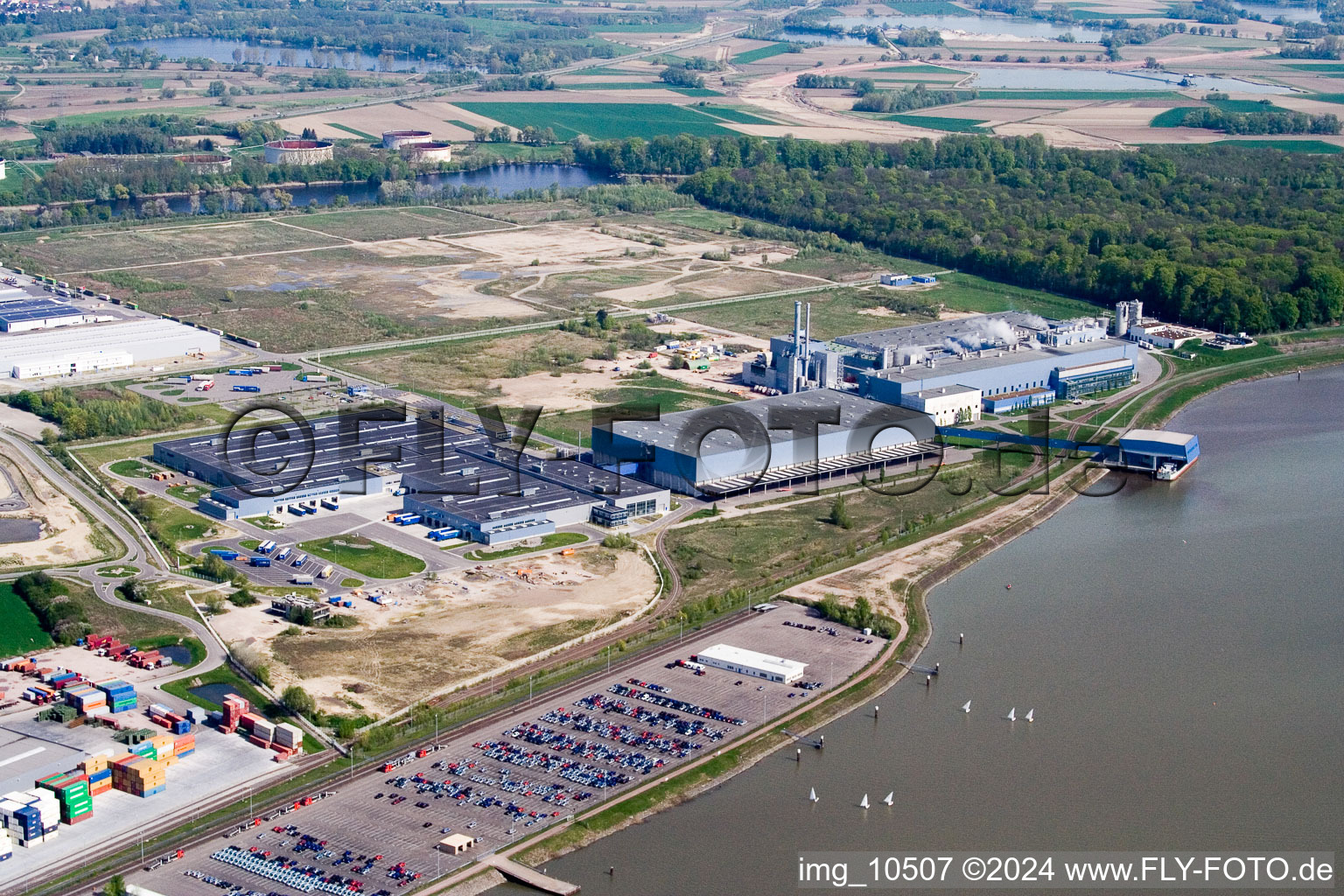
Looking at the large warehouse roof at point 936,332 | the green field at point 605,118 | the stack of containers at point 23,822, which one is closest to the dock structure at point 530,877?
the stack of containers at point 23,822

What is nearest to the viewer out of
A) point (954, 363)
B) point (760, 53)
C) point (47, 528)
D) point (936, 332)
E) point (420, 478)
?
point (47, 528)

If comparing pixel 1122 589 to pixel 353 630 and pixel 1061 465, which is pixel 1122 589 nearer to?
pixel 1061 465

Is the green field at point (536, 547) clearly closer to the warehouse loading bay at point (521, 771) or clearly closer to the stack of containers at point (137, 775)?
the warehouse loading bay at point (521, 771)

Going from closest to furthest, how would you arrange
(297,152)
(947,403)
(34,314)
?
1. (947,403)
2. (34,314)
3. (297,152)

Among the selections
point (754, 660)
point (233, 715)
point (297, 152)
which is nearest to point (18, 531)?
point (233, 715)

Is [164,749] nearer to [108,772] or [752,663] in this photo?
[108,772]

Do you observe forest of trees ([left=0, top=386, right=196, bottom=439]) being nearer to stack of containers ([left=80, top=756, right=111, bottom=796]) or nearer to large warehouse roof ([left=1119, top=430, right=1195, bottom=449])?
stack of containers ([left=80, top=756, right=111, bottom=796])
